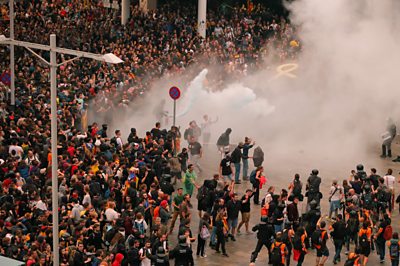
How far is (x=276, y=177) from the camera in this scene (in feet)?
90.0

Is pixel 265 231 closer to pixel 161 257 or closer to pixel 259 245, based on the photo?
pixel 259 245

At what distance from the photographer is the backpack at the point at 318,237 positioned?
793 inches

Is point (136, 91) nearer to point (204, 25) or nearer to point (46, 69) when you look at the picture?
point (46, 69)

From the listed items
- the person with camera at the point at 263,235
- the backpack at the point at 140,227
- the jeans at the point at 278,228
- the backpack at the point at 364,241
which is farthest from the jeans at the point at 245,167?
the backpack at the point at 140,227

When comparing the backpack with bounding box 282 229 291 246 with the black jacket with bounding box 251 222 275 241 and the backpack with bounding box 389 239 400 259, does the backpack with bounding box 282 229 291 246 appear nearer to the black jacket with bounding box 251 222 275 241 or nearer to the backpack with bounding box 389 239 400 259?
the black jacket with bounding box 251 222 275 241

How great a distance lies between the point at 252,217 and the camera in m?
23.7

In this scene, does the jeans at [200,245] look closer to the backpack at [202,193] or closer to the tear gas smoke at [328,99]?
the backpack at [202,193]

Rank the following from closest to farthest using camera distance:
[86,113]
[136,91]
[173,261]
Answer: [173,261], [86,113], [136,91]

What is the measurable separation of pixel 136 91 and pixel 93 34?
6457 millimetres

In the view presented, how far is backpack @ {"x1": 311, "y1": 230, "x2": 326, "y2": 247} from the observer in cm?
2014

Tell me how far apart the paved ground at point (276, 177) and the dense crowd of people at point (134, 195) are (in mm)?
213

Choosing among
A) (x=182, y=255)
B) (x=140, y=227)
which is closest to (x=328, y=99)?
(x=140, y=227)

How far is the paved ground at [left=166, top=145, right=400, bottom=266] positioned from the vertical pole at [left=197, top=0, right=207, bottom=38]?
458 inches

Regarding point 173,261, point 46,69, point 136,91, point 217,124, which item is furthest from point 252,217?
point 46,69
